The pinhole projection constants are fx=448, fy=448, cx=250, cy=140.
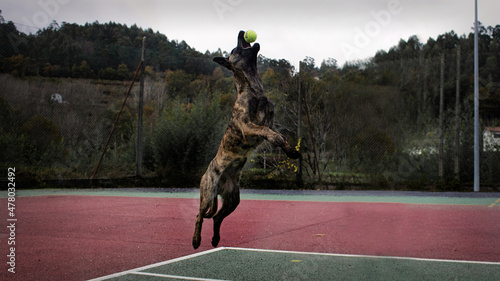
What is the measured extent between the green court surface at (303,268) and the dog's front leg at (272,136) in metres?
3.02

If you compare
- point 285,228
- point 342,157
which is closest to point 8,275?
point 285,228

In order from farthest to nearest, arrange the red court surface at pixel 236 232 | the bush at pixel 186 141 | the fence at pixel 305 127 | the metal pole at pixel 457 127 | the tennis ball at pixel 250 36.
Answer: the bush at pixel 186 141, the metal pole at pixel 457 127, the fence at pixel 305 127, the red court surface at pixel 236 232, the tennis ball at pixel 250 36

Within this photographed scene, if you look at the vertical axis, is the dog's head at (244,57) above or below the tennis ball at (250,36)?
below

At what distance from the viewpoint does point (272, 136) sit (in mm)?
3133

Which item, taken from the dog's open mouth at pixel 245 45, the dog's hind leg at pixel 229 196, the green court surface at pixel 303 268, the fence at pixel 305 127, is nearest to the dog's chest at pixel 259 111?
the dog's open mouth at pixel 245 45

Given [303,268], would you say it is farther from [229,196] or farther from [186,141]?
[186,141]

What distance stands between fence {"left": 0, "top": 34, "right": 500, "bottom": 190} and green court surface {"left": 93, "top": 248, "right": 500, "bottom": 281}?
10.8 metres

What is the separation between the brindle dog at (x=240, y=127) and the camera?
11.3 ft

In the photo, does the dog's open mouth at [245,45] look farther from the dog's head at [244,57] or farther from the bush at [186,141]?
the bush at [186,141]

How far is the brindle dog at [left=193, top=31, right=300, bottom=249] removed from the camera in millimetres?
3453

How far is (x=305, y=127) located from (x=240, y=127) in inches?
675

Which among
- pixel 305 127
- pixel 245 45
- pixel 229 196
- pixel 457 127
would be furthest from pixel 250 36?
pixel 457 127

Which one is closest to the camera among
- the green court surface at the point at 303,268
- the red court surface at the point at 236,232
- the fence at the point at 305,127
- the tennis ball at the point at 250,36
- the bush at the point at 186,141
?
the tennis ball at the point at 250,36

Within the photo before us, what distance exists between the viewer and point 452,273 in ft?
20.1
